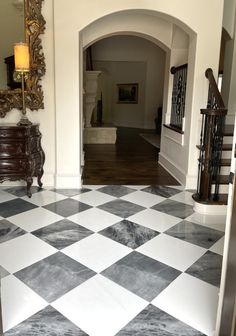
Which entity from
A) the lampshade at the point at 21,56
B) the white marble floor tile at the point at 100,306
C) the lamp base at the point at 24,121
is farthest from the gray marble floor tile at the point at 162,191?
the lampshade at the point at 21,56

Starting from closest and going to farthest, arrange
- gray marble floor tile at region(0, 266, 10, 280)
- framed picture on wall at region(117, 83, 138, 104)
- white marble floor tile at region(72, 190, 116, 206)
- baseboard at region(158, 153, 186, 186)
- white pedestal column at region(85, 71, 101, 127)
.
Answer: gray marble floor tile at region(0, 266, 10, 280), white marble floor tile at region(72, 190, 116, 206), baseboard at region(158, 153, 186, 186), white pedestal column at region(85, 71, 101, 127), framed picture on wall at region(117, 83, 138, 104)

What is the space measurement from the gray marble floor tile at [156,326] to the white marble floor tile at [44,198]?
204 cm

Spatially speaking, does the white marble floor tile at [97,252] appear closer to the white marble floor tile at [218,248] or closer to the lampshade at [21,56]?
the white marble floor tile at [218,248]

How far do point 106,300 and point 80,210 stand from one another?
4.92 ft

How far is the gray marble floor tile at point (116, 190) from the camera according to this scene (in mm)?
3822

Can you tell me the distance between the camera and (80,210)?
3.26 meters

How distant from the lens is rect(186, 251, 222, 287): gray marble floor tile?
207cm

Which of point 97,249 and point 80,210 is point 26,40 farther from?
point 97,249

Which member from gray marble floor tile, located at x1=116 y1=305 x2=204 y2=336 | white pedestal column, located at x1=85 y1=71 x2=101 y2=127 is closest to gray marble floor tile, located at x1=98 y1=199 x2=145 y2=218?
gray marble floor tile, located at x1=116 y1=305 x2=204 y2=336

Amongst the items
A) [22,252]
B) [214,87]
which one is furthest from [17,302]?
[214,87]

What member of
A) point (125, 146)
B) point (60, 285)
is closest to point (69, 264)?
point (60, 285)

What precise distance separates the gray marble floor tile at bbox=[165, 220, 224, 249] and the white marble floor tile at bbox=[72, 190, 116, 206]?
99 centimetres

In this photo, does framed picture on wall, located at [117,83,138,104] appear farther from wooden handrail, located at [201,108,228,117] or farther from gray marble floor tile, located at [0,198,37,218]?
gray marble floor tile, located at [0,198,37,218]

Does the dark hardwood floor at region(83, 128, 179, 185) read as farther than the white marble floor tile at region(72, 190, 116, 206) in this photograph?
Yes
